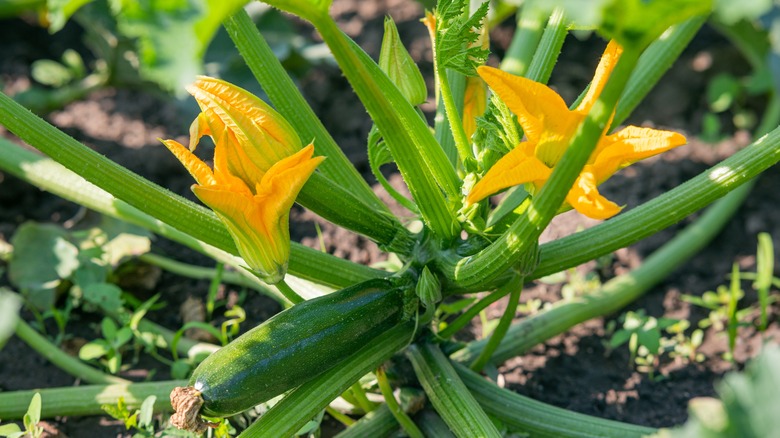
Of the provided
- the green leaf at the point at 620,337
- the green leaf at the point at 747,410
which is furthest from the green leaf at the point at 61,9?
the green leaf at the point at 620,337

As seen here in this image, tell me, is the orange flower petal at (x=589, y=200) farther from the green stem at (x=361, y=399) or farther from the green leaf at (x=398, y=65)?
the green stem at (x=361, y=399)

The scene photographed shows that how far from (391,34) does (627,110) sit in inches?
23.1

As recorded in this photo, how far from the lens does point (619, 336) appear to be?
216 cm

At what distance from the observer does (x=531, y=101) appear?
1414 millimetres

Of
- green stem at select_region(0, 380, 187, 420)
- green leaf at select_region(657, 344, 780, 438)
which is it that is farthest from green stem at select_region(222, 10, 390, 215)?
green leaf at select_region(657, 344, 780, 438)

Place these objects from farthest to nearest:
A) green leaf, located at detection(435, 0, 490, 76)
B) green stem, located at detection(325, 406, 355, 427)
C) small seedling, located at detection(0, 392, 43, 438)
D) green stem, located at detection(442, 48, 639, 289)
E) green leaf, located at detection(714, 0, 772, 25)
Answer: green stem, located at detection(325, 406, 355, 427), small seedling, located at detection(0, 392, 43, 438), green leaf, located at detection(435, 0, 490, 76), green stem, located at detection(442, 48, 639, 289), green leaf, located at detection(714, 0, 772, 25)

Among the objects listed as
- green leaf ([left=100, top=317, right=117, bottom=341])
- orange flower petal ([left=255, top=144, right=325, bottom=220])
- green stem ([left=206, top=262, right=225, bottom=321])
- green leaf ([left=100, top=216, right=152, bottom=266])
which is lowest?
orange flower petal ([left=255, top=144, right=325, bottom=220])

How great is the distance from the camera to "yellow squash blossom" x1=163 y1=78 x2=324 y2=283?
4.79ft

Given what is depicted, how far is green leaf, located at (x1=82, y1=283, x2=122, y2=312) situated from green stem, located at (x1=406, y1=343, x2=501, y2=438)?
0.77 meters

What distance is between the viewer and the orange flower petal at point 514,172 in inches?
56.8

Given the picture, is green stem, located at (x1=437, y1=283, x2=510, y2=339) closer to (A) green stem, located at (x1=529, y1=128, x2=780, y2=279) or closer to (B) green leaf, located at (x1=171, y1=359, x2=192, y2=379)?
(A) green stem, located at (x1=529, y1=128, x2=780, y2=279)

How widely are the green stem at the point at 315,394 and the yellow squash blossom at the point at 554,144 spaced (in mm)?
385

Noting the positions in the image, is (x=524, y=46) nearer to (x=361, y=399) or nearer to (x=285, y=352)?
(x=361, y=399)

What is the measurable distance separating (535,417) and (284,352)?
568 millimetres
